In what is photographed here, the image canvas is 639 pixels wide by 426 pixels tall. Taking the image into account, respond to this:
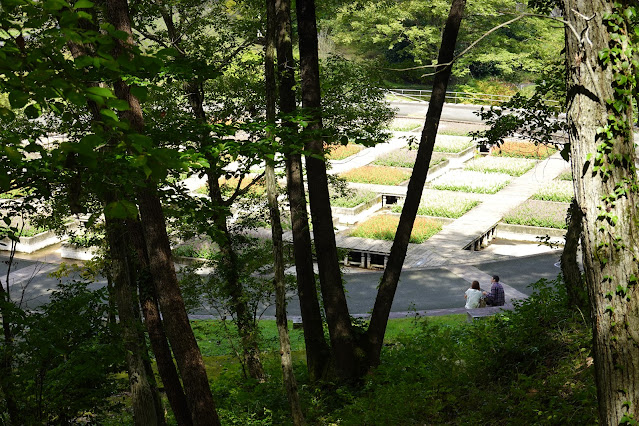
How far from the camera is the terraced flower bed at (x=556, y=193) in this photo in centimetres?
2522

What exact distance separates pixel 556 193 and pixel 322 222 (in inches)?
737

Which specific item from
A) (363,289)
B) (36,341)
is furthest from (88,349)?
(363,289)

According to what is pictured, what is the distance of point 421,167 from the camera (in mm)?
8945

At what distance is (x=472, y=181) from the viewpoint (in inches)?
1129

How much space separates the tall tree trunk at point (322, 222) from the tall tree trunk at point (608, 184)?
5.35 meters

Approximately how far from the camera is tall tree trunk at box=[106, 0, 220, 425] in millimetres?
6918

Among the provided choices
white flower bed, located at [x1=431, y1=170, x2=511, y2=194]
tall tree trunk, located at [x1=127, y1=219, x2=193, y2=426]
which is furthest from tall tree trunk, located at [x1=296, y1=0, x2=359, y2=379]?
white flower bed, located at [x1=431, y1=170, x2=511, y2=194]

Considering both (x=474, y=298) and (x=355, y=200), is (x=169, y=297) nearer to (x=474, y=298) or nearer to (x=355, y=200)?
(x=474, y=298)

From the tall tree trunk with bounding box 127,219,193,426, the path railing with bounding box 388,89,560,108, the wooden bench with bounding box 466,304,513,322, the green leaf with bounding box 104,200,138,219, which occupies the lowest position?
the wooden bench with bounding box 466,304,513,322

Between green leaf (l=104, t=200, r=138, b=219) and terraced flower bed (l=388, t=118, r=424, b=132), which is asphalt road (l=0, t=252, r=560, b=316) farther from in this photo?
terraced flower bed (l=388, t=118, r=424, b=132)

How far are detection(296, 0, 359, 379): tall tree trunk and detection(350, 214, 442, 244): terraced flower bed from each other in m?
11.9

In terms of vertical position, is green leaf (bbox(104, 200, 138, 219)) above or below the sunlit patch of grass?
below

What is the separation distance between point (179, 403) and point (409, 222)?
4007 mm

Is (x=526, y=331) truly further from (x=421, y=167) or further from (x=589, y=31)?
(x=589, y=31)
